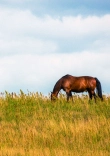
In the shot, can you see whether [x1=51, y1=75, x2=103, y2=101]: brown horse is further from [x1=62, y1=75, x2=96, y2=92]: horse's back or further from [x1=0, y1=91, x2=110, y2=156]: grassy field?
[x1=0, y1=91, x2=110, y2=156]: grassy field

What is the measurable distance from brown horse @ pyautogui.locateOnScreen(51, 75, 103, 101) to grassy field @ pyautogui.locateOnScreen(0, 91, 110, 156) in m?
1.81

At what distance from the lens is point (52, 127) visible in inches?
567

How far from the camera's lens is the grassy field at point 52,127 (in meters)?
11.5

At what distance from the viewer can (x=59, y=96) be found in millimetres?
22531

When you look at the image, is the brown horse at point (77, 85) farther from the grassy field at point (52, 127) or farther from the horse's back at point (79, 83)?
the grassy field at point (52, 127)

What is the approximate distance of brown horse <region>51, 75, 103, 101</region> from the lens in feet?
75.5

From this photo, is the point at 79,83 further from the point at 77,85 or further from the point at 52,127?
the point at 52,127

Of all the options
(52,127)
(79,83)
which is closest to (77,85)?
(79,83)

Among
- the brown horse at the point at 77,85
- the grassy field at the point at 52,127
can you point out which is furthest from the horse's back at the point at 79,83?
the grassy field at the point at 52,127

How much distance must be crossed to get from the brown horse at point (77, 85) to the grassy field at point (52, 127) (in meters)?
1.81

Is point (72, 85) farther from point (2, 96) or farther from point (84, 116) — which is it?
point (84, 116)

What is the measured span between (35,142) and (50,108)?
19.9 ft

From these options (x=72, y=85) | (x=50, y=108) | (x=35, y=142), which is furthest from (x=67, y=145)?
(x=72, y=85)

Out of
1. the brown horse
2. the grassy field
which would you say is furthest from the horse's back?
the grassy field
